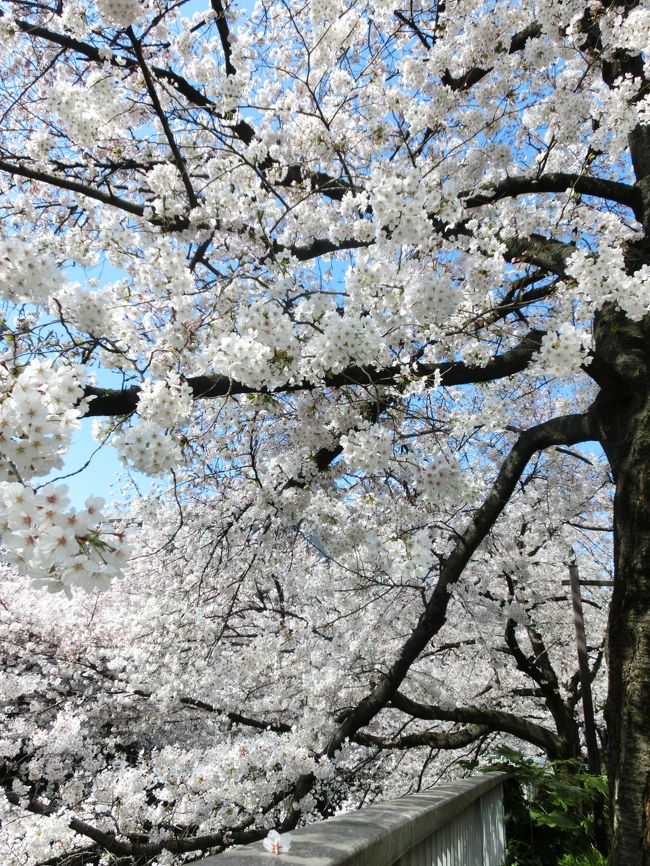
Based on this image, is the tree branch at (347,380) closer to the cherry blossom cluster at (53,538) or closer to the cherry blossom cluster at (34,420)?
the cherry blossom cluster at (34,420)

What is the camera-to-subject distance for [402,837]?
167 centimetres

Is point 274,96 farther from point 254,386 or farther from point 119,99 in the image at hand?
point 254,386

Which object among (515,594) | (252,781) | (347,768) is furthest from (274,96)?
(347,768)

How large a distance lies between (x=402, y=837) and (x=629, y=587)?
6.76 feet

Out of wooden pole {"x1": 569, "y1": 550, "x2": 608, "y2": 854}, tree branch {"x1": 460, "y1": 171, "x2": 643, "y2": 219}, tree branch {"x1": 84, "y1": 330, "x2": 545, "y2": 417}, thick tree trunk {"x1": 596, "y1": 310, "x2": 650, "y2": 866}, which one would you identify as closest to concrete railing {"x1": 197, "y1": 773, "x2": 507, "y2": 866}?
thick tree trunk {"x1": 596, "y1": 310, "x2": 650, "y2": 866}

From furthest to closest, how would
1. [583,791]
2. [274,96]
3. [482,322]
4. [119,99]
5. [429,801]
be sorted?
[274,96] < [119,99] < [583,791] < [482,322] < [429,801]

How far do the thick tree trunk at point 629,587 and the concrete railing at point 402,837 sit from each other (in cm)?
76

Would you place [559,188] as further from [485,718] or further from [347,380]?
[485,718]

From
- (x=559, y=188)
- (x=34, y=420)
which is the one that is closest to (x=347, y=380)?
(x=34, y=420)

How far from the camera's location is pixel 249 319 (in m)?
2.81

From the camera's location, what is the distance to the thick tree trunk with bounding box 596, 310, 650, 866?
265cm

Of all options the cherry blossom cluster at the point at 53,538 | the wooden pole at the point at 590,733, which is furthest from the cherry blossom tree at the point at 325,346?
the wooden pole at the point at 590,733

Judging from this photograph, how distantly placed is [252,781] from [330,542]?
2240 mm

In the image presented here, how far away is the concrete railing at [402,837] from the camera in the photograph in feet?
3.88
